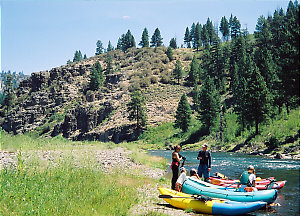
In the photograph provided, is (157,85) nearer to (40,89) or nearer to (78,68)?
(78,68)

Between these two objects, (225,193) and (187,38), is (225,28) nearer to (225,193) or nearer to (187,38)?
(187,38)

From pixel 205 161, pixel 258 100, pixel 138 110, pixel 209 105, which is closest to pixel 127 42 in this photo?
pixel 138 110

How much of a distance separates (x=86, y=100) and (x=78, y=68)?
23.1 metres

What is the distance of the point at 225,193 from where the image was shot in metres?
10.9

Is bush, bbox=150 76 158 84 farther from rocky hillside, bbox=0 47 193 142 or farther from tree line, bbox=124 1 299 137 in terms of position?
tree line, bbox=124 1 299 137

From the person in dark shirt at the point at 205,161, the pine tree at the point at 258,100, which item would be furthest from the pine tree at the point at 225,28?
the person in dark shirt at the point at 205,161

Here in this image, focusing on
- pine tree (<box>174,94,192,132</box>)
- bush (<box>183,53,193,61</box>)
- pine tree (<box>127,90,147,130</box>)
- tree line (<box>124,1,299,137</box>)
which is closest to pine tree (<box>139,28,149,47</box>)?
bush (<box>183,53,193,61</box>)

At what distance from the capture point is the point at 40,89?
98.2 m

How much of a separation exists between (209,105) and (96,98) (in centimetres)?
4210

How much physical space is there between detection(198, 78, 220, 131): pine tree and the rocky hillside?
55.4 feet

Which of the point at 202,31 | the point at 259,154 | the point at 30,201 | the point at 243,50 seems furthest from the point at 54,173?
the point at 202,31

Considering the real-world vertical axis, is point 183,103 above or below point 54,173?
above

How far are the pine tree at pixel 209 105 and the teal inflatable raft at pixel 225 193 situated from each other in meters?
41.1

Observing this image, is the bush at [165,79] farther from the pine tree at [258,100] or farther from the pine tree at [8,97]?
the pine tree at [8,97]
